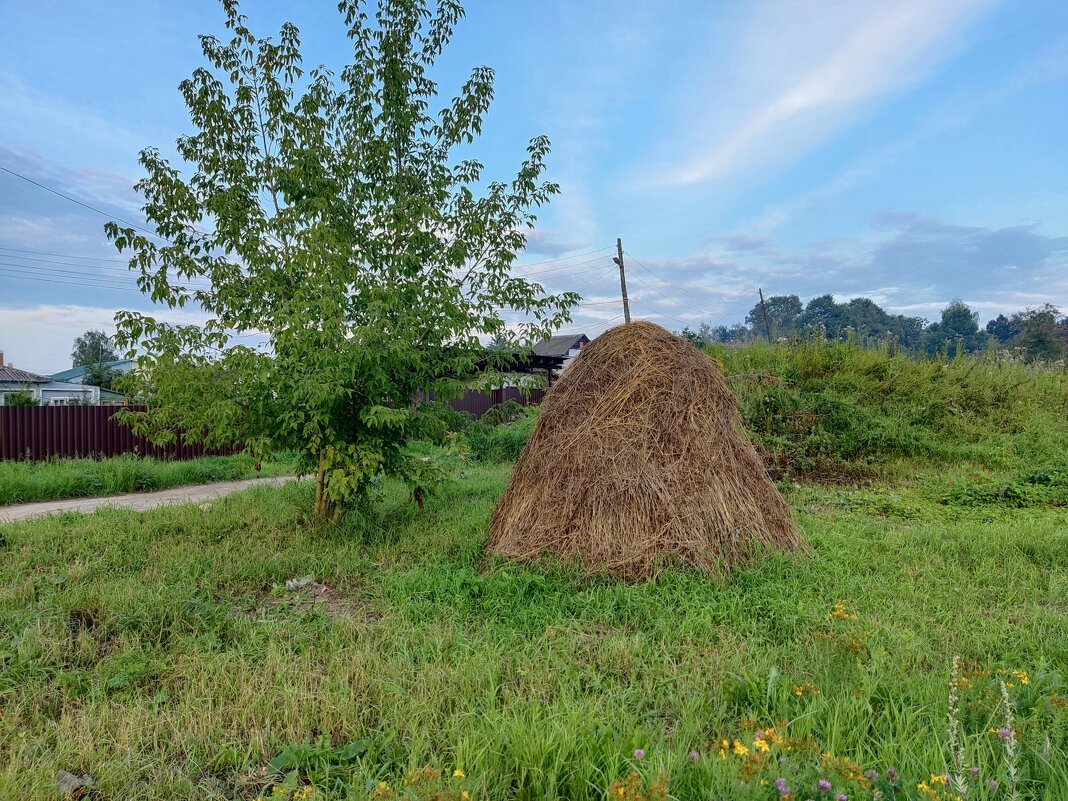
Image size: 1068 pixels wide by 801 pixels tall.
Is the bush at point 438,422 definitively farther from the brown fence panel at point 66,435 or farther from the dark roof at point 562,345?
the dark roof at point 562,345

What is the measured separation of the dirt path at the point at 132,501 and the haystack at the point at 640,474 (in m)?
5.68

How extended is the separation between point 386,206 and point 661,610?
16.5 ft

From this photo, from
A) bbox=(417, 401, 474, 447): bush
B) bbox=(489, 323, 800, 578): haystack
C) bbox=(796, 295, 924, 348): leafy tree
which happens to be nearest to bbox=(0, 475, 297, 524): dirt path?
bbox=(417, 401, 474, 447): bush

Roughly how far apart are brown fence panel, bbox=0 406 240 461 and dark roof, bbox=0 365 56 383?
88.9 feet

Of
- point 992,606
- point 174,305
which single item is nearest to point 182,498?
point 174,305

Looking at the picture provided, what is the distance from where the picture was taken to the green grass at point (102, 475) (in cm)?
906

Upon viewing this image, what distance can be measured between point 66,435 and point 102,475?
2843mm

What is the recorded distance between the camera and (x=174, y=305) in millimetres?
5578

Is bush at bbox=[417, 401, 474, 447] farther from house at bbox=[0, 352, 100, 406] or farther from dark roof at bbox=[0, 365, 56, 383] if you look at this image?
dark roof at bbox=[0, 365, 56, 383]

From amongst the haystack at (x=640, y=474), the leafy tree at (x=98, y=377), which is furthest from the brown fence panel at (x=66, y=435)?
the leafy tree at (x=98, y=377)

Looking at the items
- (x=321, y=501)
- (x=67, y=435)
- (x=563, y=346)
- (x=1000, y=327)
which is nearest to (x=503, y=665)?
(x=321, y=501)

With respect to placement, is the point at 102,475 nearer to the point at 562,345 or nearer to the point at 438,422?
the point at 438,422

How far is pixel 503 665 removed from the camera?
3062mm

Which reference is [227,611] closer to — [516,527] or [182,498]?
[516,527]
